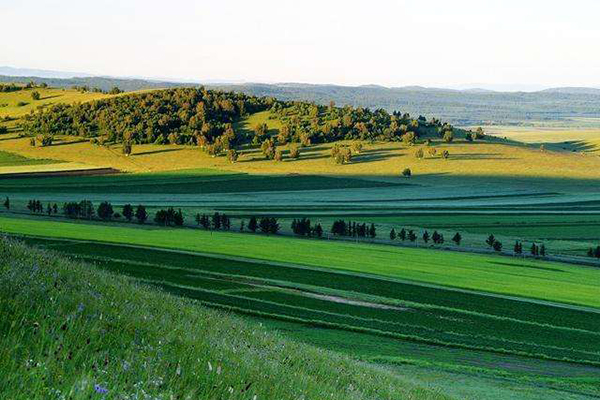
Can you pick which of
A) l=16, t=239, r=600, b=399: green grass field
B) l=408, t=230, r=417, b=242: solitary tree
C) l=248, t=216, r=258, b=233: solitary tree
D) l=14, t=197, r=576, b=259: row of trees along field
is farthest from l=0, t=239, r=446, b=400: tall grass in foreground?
l=248, t=216, r=258, b=233: solitary tree

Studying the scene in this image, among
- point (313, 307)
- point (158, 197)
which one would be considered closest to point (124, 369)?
point (313, 307)

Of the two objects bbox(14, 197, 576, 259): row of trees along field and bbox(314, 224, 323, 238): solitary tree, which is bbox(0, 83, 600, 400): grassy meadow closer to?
bbox(14, 197, 576, 259): row of trees along field

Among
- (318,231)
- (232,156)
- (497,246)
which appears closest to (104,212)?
(318,231)

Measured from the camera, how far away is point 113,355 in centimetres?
923

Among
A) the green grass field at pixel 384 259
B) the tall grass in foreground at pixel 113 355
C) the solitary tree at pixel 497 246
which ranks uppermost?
the tall grass in foreground at pixel 113 355

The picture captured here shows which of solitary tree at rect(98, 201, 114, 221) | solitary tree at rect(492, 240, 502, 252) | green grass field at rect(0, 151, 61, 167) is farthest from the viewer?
green grass field at rect(0, 151, 61, 167)

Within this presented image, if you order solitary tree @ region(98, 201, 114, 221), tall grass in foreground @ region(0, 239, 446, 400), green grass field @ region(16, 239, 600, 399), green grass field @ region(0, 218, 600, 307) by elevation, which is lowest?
solitary tree @ region(98, 201, 114, 221)

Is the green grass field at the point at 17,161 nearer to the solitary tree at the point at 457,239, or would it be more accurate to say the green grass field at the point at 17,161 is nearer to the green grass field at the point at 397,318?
the solitary tree at the point at 457,239

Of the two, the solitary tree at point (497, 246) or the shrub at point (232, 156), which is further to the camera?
the shrub at point (232, 156)

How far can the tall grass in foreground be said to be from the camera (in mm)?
6977

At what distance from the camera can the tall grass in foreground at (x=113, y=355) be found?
22.9 ft

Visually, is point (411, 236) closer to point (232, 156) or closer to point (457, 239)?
point (457, 239)

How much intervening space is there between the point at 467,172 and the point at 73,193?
92.5 m

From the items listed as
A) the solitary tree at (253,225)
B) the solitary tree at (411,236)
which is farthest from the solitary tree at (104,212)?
the solitary tree at (411,236)
